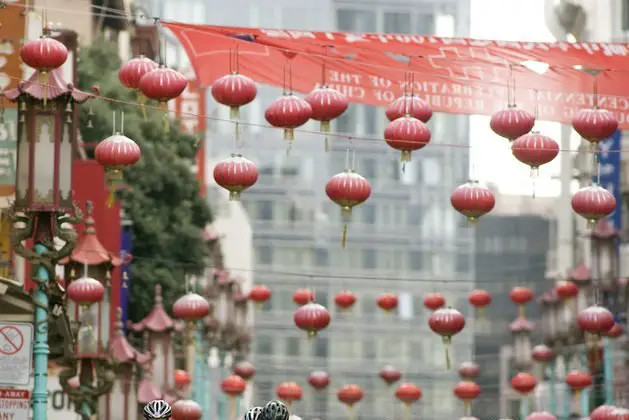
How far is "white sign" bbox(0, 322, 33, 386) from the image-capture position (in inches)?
905

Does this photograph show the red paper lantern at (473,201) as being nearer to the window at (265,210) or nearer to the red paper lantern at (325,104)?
the red paper lantern at (325,104)

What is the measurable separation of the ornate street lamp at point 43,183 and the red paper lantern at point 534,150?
4.81 m

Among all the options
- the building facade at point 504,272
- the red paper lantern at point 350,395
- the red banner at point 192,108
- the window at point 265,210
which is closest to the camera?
the red paper lantern at point 350,395

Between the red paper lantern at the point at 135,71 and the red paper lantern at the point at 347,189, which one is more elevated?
the red paper lantern at the point at 135,71

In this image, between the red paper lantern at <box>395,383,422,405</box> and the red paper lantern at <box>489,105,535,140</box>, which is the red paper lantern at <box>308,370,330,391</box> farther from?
the red paper lantern at <box>489,105,535,140</box>

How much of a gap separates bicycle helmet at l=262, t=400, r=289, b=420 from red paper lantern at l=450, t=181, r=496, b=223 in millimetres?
11096

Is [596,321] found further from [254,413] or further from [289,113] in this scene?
[254,413]

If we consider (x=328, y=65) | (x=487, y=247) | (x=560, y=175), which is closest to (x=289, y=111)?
(x=328, y=65)

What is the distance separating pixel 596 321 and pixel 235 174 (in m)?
10.0

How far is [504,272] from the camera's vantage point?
117 meters

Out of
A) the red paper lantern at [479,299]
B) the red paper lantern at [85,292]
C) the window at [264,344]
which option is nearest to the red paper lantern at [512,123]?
the red paper lantern at [85,292]

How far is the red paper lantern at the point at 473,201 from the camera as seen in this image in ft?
78.0

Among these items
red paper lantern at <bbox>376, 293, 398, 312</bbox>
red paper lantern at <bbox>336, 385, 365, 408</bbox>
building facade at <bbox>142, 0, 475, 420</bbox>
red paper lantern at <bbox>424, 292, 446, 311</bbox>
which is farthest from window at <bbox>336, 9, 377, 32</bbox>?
red paper lantern at <bbox>424, 292, 446, 311</bbox>

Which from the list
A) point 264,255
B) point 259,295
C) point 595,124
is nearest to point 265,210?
point 264,255
